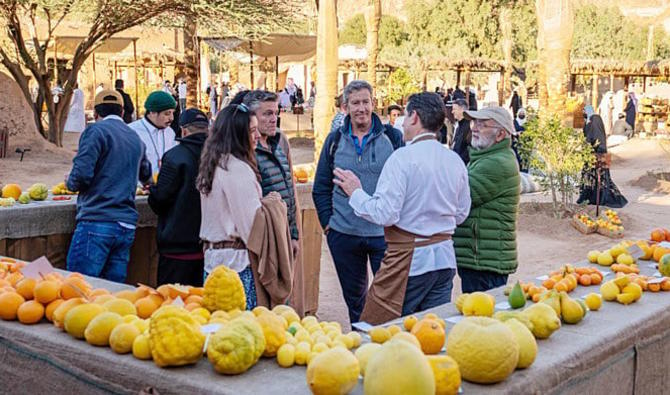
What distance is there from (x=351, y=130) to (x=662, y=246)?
2021mm

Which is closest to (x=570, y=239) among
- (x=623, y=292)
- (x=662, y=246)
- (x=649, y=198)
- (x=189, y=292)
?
(x=649, y=198)

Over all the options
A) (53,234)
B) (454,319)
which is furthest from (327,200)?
(454,319)

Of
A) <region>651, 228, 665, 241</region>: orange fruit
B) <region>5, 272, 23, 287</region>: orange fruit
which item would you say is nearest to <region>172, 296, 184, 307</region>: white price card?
<region>5, 272, 23, 287</region>: orange fruit

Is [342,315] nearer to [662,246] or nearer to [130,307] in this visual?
[662,246]

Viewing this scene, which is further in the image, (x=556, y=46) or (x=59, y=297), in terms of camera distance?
(x=556, y=46)

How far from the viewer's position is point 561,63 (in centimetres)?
1922

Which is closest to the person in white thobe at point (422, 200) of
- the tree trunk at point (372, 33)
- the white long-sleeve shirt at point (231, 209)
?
the white long-sleeve shirt at point (231, 209)

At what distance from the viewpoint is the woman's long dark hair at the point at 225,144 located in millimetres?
4324

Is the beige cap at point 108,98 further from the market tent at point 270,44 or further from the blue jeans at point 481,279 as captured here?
the market tent at point 270,44

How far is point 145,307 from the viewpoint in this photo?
313 cm

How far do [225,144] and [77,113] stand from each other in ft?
64.5

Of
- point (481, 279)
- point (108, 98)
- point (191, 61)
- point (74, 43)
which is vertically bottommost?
point (481, 279)

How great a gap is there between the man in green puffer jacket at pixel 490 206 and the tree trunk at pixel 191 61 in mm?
16609

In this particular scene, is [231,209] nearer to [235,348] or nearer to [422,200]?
[422,200]
